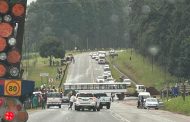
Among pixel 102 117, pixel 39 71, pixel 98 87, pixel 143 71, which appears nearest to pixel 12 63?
pixel 102 117

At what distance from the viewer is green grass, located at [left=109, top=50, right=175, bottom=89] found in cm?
11341

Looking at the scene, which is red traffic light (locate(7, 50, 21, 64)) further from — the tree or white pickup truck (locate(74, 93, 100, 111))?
the tree

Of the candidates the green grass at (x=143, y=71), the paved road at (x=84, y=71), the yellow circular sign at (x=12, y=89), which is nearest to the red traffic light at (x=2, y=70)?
the yellow circular sign at (x=12, y=89)

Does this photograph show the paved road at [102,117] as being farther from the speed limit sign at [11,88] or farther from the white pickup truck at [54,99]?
the speed limit sign at [11,88]

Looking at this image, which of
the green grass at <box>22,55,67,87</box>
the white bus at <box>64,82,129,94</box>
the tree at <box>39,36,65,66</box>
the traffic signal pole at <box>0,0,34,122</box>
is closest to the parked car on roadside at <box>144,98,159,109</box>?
the white bus at <box>64,82,129,94</box>

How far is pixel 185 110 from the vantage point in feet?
152

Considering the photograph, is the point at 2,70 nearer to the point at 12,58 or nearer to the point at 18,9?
the point at 12,58

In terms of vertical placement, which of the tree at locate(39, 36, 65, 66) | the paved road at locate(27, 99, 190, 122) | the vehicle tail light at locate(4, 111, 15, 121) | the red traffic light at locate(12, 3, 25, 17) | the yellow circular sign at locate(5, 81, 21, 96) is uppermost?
the tree at locate(39, 36, 65, 66)

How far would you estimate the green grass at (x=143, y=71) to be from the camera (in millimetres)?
113406

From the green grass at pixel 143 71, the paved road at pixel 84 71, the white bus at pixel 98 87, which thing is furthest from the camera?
the paved road at pixel 84 71

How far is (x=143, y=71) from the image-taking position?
4865 inches

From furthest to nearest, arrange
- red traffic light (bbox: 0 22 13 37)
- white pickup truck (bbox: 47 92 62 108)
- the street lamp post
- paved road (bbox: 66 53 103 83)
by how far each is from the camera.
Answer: the street lamp post → paved road (bbox: 66 53 103 83) → white pickup truck (bbox: 47 92 62 108) → red traffic light (bbox: 0 22 13 37)

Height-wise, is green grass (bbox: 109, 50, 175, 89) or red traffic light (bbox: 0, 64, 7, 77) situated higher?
green grass (bbox: 109, 50, 175, 89)

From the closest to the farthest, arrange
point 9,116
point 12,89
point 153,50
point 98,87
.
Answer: point 9,116, point 12,89, point 98,87, point 153,50
